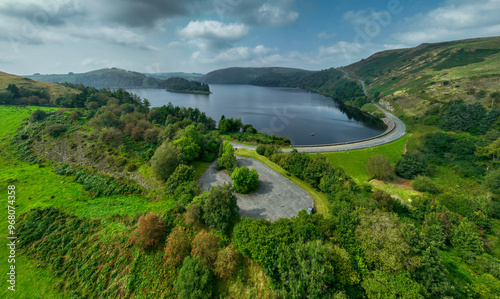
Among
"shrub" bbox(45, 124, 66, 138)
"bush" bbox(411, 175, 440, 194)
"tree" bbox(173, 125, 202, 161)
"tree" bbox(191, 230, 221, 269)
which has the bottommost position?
"tree" bbox(191, 230, 221, 269)

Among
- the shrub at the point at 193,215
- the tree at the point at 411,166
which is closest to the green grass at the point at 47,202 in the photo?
the shrub at the point at 193,215

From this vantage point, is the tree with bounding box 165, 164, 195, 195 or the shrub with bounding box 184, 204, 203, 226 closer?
the shrub with bounding box 184, 204, 203, 226

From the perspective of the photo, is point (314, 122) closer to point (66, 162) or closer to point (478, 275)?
point (478, 275)

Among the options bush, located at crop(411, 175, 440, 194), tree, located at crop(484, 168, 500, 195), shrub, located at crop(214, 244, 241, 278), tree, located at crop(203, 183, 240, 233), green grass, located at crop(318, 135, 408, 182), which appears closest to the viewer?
shrub, located at crop(214, 244, 241, 278)

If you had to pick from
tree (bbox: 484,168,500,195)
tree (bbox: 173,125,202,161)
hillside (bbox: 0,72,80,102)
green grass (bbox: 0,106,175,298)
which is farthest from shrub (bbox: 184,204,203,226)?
hillside (bbox: 0,72,80,102)

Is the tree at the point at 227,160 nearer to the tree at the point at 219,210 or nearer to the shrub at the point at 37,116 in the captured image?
the tree at the point at 219,210

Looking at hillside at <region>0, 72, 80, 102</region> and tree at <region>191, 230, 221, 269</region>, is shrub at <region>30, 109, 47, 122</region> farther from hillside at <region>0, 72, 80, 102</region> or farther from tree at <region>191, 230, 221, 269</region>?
tree at <region>191, 230, 221, 269</region>
